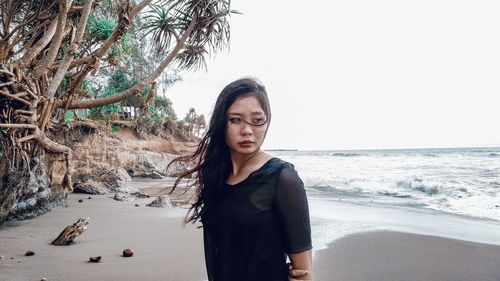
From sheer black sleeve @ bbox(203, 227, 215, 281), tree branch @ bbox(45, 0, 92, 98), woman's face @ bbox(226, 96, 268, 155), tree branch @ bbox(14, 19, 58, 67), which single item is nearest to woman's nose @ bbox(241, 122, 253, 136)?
woman's face @ bbox(226, 96, 268, 155)

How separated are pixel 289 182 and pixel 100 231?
12.6 ft

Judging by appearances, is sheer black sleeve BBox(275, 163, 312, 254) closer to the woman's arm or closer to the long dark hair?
the woman's arm

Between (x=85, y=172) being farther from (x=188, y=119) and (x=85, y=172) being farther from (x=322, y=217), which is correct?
(x=188, y=119)

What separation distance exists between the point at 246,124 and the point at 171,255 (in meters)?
2.45

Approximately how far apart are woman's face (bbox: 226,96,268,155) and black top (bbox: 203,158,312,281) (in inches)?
5.8

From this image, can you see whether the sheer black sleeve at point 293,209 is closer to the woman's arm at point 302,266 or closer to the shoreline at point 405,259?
the woman's arm at point 302,266

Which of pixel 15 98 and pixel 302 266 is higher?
pixel 15 98

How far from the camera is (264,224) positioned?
129 cm

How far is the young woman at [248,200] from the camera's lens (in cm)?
125

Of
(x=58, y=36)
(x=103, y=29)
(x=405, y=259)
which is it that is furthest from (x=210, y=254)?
(x=103, y=29)

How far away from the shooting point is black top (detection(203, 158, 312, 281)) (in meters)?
1.24

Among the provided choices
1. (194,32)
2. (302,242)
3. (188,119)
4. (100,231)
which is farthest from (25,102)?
(188,119)

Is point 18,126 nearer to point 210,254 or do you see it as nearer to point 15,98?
point 15,98

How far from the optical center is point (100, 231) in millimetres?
4219
